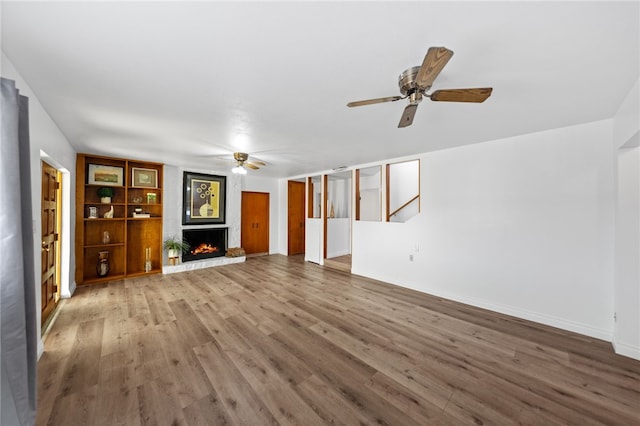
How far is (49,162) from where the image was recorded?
281 centimetres

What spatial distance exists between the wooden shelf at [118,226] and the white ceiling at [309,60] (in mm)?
2115

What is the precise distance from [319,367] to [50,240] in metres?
3.69

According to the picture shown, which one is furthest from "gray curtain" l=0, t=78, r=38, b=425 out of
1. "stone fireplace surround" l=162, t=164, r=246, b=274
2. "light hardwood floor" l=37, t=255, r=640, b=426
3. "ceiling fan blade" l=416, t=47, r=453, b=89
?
"stone fireplace surround" l=162, t=164, r=246, b=274

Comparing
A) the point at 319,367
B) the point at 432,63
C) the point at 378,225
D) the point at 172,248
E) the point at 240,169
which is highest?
the point at 432,63

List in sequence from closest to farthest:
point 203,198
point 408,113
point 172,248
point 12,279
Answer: point 12,279
point 408,113
point 172,248
point 203,198

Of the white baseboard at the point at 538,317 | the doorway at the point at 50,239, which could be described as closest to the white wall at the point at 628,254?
the white baseboard at the point at 538,317

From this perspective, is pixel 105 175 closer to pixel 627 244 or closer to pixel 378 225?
pixel 378 225

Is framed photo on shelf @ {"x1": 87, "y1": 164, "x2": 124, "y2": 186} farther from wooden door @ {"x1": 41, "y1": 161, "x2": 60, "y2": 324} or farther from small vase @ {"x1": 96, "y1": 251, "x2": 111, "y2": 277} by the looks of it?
small vase @ {"x1": 96, "y1": 251, "x2": 111, "y2": 277}

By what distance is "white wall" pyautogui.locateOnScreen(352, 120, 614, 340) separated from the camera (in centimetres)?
259

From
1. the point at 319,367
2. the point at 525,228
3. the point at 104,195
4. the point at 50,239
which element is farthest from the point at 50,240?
the point at 525,228

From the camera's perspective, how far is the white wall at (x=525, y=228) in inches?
102

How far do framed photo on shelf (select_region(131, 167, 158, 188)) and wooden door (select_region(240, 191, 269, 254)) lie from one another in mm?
2123

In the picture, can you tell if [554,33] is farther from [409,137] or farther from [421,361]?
[421,361]

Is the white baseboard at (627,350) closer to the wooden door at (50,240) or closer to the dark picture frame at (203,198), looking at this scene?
the wooden door at (50,240)
